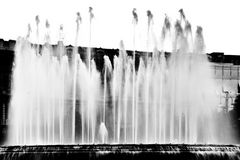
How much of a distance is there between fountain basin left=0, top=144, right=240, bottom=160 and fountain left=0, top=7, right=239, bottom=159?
1.5 inches

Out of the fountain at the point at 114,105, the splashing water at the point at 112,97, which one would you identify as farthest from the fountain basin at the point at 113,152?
the splashing water at the point at 112,97

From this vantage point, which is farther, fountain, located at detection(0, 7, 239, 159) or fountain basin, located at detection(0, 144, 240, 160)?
fountain, located at detection(0, 7, 239, 159)

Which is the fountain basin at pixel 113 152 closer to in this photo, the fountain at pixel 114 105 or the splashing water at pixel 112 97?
the fountain at pixel 114 105

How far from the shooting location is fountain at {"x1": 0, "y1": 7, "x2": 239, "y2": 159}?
55.7 feet

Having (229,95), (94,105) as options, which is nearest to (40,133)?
(94,105)

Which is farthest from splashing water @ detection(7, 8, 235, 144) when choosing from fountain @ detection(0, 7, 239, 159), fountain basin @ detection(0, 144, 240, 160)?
fountain basin @ detection(0, 144, 240, 160)

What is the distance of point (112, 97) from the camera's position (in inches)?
1553

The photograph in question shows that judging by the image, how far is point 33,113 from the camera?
31.0 m

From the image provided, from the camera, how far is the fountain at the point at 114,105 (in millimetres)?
16969

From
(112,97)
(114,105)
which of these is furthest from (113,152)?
(112,97)

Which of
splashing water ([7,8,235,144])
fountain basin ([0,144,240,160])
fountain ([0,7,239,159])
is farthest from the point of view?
splashing water ([7,8,235,144])

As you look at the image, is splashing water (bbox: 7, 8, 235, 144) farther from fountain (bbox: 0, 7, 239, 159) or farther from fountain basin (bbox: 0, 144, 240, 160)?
fountain basin (bbox: 0, 144, 240, 160)

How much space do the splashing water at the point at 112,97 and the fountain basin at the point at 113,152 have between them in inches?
334

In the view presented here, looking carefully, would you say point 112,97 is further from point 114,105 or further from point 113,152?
point 113,152
